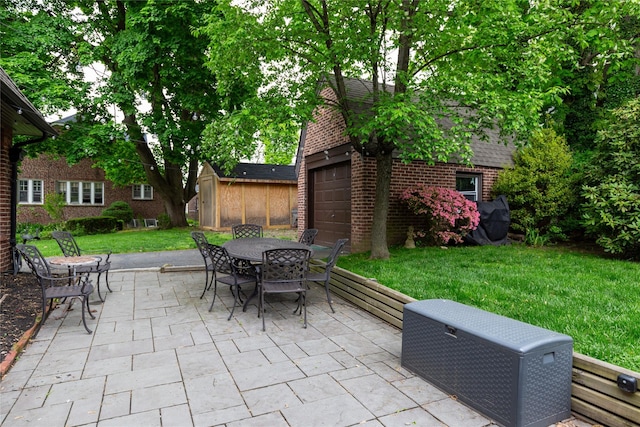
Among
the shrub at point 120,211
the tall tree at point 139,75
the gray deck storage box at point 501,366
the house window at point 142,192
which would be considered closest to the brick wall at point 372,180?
the tall tree at point 139,75

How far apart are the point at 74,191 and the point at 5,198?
1667 centimetres

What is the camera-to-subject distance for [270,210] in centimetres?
1883

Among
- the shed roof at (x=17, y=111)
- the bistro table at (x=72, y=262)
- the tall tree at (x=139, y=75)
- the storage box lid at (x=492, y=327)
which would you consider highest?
the tall tree at (x=139, y=75)

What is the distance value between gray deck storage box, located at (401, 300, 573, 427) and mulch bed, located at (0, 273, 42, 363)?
3.92m

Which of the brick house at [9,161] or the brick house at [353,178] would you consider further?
the brick house at [353,178]

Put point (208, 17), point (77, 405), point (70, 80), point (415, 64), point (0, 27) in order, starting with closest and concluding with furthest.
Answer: point (77, 405) < point (208, 17) < point (415, 64) < point (0, 27) < point (70, 80)

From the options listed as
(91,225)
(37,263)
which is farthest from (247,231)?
(91,225)

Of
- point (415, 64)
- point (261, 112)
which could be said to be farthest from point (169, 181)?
point (415, 64)

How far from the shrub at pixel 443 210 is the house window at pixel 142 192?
1879cm

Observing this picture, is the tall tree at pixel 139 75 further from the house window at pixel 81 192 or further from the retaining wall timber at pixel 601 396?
the retaining wall timber at pixel 601 396

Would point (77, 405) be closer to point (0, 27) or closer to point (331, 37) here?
point (331, 37)

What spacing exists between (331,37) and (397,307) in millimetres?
4503

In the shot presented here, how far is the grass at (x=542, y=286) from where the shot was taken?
3.18 m

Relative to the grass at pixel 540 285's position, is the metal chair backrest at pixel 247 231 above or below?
above
